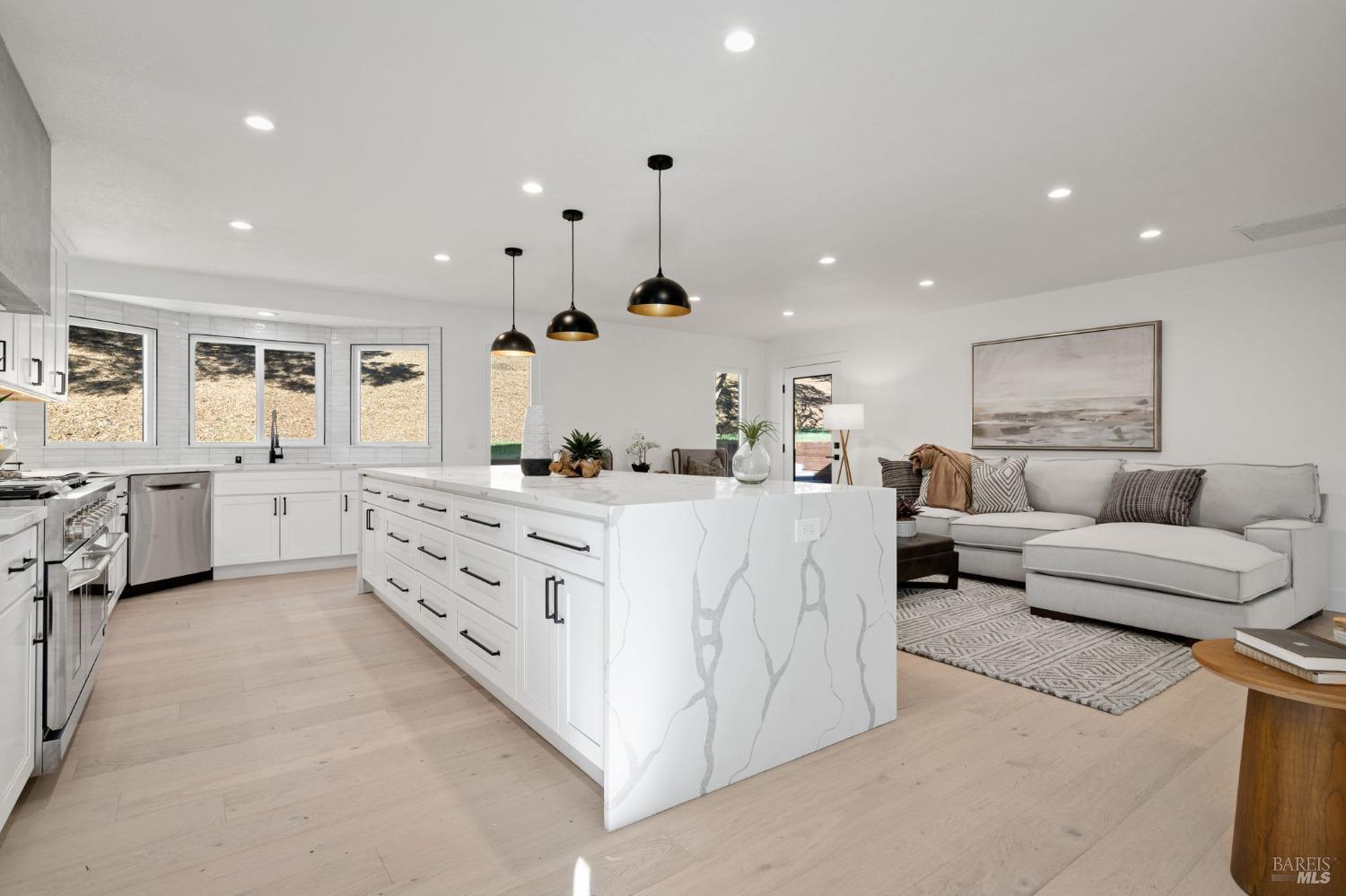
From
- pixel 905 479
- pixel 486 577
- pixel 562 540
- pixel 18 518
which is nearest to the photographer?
pixel 18 518

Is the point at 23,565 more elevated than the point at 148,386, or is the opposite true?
the point at 148,386

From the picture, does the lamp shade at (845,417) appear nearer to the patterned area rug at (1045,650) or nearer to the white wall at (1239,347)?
the white wall at (1239,347)

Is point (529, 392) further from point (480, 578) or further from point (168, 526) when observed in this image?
point (480, 578)

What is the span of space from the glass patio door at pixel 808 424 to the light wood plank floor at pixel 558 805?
5.02 metres

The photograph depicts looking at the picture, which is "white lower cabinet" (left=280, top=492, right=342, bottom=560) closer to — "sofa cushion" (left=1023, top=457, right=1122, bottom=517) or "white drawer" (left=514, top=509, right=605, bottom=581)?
"white drawer" (left=514, top=509, right=605, bottom=581)

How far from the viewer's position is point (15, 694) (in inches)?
68.3

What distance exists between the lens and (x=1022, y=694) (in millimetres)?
2686

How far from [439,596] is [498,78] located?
7.12 ft

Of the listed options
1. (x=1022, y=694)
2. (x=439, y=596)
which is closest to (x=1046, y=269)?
(x=1022, y=694)

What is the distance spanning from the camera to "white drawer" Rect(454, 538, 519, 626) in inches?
91.3

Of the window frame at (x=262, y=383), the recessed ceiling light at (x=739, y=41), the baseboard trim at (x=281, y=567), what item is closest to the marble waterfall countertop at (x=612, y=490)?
the recessed ceiling light at (x=739, y=41)

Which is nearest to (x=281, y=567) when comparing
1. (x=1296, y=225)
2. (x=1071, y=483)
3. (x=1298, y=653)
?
(x=1298, y=653)

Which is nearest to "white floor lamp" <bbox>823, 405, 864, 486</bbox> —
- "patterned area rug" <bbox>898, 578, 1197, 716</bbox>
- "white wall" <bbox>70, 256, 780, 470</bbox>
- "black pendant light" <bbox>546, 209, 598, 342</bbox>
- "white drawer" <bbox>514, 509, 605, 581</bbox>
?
"white wall" <bbox>70, 256, 780, 470</bbox>

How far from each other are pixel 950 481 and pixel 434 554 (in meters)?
4.32
